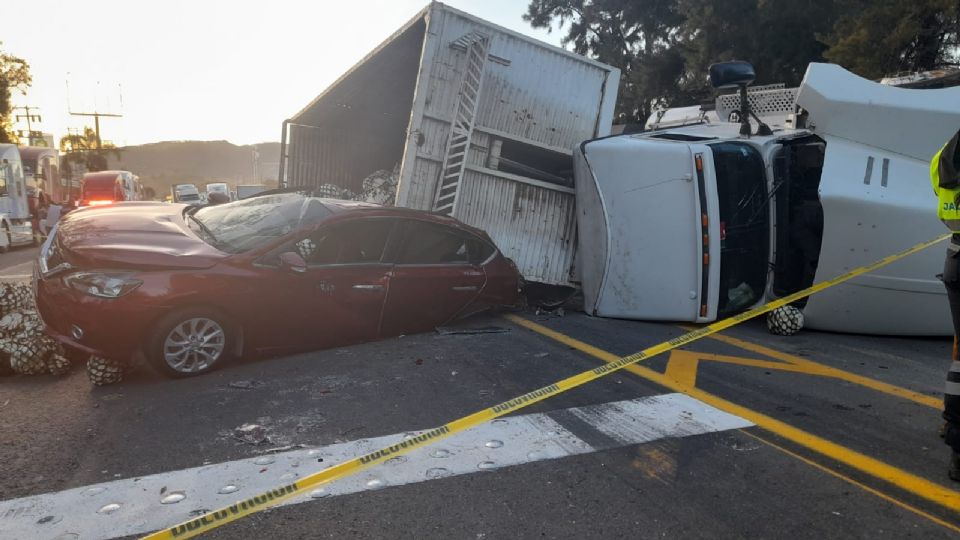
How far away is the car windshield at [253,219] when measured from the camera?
5.23m

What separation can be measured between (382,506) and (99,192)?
22297 mm

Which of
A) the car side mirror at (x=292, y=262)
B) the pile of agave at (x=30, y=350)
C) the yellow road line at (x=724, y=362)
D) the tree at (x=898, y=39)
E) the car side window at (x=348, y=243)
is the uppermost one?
the tree at (x=898, y=39)

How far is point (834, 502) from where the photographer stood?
2963mm

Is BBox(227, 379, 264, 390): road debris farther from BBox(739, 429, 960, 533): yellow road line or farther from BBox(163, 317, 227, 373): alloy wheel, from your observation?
BBox(739, 429, 960, 533): yellow road line

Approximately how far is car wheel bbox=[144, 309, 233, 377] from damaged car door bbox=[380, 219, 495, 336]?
145 centimetres

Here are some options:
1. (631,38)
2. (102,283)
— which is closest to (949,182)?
(102,283)

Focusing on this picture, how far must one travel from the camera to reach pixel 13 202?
51.2ft

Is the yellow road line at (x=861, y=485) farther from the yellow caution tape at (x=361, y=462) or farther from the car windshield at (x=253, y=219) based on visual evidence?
the car windshield at (x=253, y=219)

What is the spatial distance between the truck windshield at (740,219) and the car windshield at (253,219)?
12.7ft

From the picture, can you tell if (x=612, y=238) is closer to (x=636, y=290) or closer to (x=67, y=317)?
(x=636, y=290)

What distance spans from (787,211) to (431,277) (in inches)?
144

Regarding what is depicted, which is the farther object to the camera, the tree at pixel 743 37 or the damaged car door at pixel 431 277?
the tree at pixel 743 37

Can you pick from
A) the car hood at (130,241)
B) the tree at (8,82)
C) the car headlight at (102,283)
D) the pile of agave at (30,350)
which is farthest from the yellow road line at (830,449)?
the tree at (8,82)

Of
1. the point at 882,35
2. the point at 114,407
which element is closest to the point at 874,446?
the point at 114,407
